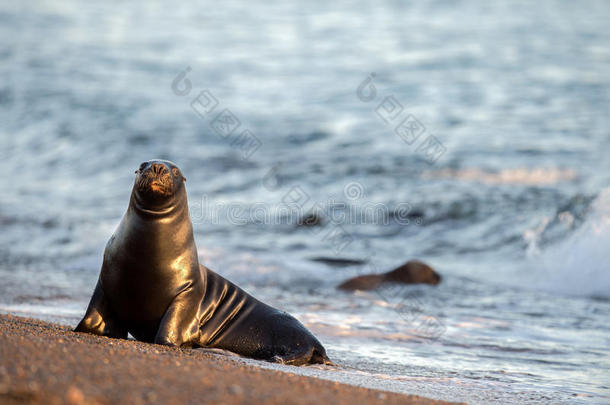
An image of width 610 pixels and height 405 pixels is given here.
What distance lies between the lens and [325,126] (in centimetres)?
1878

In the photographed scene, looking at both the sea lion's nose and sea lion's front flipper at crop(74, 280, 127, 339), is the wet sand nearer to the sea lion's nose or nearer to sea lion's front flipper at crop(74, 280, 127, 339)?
sea lion's front flipper at crop(74, 280, 127, 339)

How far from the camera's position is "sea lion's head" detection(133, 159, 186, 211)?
5.04m

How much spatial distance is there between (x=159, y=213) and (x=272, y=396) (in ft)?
6.57

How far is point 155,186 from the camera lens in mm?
5031

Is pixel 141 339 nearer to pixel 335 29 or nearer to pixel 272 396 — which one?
pixel 272 396

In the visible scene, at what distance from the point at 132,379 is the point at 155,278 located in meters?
1.73

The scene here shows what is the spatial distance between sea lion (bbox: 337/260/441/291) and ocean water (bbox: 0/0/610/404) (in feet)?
0.63

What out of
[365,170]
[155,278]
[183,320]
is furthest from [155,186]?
[365,170]

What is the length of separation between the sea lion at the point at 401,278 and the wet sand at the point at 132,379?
4.49 metres

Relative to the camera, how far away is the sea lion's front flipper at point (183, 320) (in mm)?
4984

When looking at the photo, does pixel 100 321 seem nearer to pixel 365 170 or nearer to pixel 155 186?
pixel 155 186

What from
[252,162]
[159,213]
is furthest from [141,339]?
[252,162]

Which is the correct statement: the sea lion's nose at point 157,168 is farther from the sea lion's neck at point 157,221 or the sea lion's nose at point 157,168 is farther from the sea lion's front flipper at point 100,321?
the sea lion's front flipper at point 100,321

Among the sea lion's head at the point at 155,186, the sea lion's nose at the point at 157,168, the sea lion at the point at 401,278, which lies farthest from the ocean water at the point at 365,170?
the sea lion's nose at the point at 157,168
